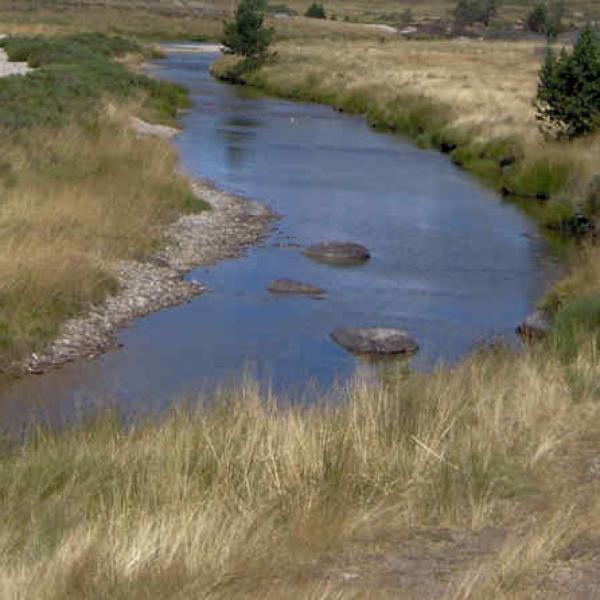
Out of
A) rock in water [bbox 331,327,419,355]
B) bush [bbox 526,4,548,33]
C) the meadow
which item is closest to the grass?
rock in water [bbox 331,327,419,355]

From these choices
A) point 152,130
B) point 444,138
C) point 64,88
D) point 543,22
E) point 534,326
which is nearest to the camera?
point 534,326

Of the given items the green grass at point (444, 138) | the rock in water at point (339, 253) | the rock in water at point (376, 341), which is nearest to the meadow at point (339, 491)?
the rock in water at point (376, 341)

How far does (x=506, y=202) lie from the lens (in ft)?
83.8

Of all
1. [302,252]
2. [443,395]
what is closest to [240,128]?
[302,252]

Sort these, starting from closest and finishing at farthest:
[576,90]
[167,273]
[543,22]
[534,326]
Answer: [534,326]
[167,273]
[576,90]
[543,22]

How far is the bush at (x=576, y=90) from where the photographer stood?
2722cm

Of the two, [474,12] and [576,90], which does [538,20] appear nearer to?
[474,12]

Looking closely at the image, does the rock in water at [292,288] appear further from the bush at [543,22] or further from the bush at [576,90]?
the bush at [543,22]

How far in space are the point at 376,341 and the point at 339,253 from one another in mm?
5270

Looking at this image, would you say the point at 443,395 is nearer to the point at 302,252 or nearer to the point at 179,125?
the point at 302,252

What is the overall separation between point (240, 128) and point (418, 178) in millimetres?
9068

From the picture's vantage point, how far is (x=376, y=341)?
577 inches

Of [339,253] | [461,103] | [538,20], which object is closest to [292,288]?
[339,253]

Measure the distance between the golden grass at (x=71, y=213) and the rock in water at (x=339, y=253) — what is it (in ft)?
8.19
